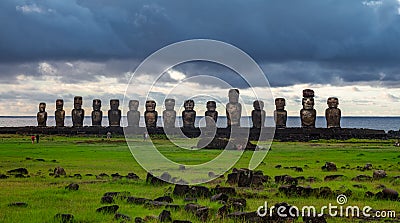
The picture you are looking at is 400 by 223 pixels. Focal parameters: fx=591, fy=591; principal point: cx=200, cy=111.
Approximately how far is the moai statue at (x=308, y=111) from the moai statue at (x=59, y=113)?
1017 inches

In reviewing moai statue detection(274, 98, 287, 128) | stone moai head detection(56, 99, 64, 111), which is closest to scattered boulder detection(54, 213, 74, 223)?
moai statue detection(274, 98, 287, 128)

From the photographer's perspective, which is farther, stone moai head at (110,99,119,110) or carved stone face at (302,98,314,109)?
stone moai head at (110,99,119,110)

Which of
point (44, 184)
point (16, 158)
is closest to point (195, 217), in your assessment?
point (44, 184)

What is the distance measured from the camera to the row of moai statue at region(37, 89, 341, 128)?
182 ft

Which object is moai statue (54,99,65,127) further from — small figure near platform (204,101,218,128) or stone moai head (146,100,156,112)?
small figure near platform (204,101,218,128)

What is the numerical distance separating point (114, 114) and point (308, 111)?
67.5 feet

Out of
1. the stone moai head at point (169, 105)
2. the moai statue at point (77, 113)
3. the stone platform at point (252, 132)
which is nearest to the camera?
the stone platform at point (252, 132)

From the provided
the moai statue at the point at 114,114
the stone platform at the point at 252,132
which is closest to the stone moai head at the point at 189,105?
the stone platform at the point at 252,132

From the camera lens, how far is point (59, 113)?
209 ft

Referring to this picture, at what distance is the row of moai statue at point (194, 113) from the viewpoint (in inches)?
2183

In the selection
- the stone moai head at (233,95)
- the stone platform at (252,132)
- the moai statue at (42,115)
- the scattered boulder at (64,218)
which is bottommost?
the scattered boulder at (64,218)

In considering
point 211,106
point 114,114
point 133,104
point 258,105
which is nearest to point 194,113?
point 211,106

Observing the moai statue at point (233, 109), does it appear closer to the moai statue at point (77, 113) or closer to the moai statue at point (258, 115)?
the moai statue at point (258, 115)

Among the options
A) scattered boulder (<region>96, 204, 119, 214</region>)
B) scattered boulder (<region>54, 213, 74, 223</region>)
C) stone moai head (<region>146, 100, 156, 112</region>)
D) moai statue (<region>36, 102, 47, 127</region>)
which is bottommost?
scattered boulder (<region>54, 213, 74, 223</region>)
